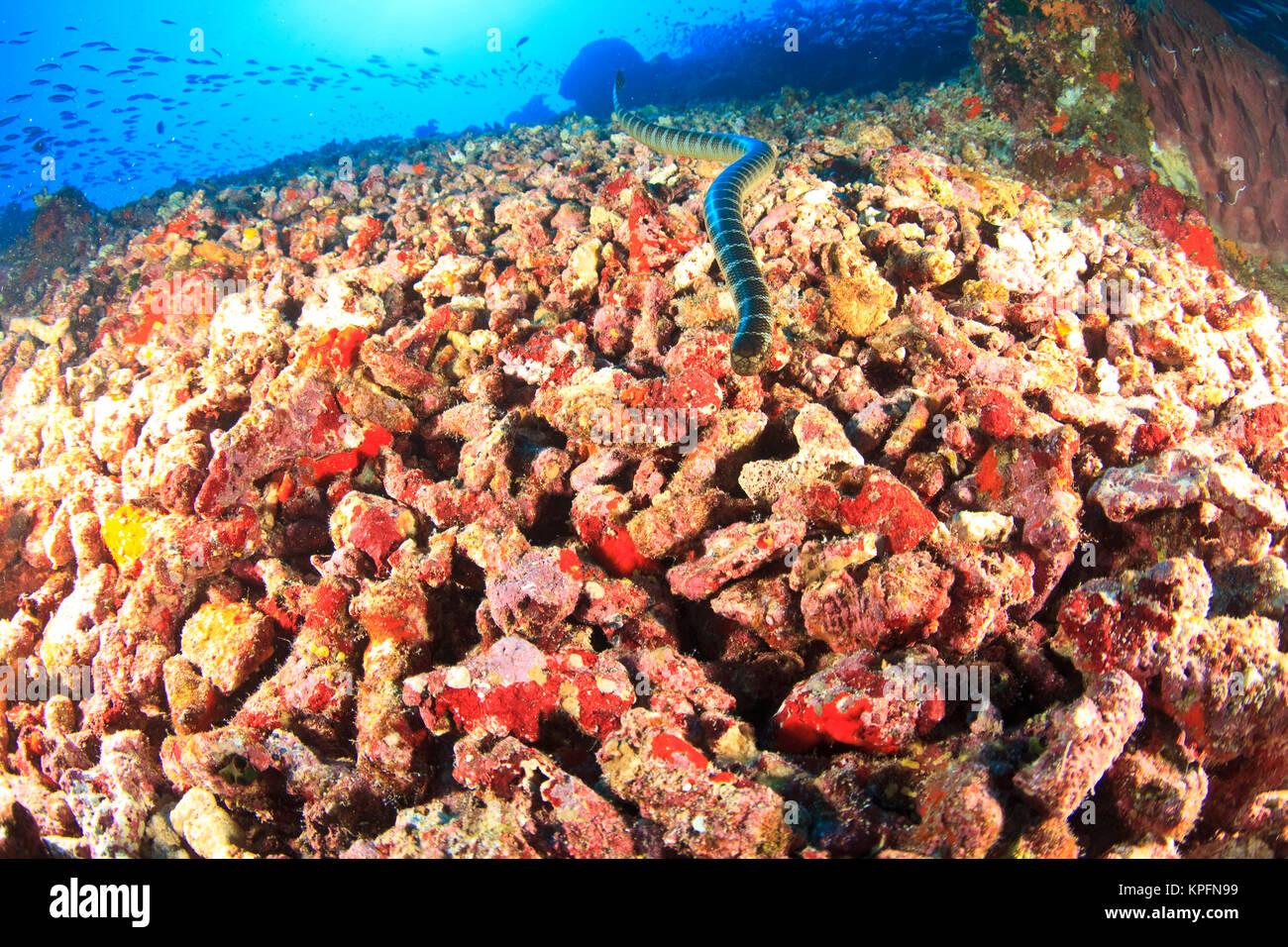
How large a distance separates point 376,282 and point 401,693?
13.4 feet

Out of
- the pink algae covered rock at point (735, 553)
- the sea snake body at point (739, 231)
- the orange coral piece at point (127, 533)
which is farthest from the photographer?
the orange coral piece at point (127, 533)

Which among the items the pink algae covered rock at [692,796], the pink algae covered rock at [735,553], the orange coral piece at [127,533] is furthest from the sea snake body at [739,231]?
the orange coral piece at [127,533]

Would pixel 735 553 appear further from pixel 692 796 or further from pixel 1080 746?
pixel 1080 746

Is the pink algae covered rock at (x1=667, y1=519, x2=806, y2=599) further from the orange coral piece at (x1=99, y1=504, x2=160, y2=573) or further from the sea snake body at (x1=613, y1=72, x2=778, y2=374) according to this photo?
the orange coral piece at (x1=99, y1=504, x2=160, y2=573)

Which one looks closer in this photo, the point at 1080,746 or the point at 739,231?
the point at 1080,746

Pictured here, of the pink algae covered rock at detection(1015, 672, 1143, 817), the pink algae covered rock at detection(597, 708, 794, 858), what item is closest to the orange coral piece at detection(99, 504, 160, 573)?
the pink algae covered rock at detection(597, 708, 794, 858)

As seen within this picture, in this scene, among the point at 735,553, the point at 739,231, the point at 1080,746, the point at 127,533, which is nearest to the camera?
the point at 1080,746

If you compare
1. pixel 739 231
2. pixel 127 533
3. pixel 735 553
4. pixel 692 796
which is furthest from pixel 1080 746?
pixel 127 533

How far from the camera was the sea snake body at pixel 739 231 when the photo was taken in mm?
3520

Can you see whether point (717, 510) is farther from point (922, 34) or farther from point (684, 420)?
point (922, 34)

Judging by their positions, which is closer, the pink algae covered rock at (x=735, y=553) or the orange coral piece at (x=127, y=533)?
the pink algae covered rock at (x=735, y=553)

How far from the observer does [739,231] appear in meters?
4.63

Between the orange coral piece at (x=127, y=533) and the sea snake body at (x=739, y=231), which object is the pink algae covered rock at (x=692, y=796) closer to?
the sea snake body at (x=739, y=231)
